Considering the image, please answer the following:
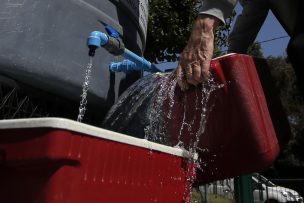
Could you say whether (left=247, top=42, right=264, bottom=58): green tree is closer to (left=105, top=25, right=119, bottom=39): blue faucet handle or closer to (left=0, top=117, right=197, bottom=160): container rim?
(left=105, top=25, right=119, bottom=39): blue faucet handle

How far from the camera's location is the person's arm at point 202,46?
67.1 inches

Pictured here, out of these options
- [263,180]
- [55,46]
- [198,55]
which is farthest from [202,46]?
[263,180]

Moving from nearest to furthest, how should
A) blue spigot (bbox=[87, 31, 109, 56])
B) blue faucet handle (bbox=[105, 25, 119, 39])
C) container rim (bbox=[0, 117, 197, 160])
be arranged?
container rim (bbox=[0, 117, 197, 160]) < blue spigot (bbox=[87, 31, 109, 56]) < blue faucet handle (bbox=[105, 25, 119, 39])

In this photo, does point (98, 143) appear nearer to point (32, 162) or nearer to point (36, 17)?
point (32, 162)

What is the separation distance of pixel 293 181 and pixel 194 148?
24.2ft

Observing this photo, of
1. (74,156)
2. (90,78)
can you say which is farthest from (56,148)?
(90,78)

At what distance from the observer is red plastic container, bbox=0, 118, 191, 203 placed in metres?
1.07

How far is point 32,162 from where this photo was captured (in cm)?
108

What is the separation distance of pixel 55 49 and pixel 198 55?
49 cm

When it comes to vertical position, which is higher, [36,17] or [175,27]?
[175,27]

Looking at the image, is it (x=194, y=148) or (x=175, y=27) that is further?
(x=175, y=27)

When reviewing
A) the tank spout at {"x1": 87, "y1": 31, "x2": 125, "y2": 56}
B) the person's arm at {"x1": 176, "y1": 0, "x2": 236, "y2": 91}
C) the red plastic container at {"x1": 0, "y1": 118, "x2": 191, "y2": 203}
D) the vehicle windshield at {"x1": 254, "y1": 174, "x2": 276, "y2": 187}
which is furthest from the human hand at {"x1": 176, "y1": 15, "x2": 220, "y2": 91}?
the vehicle windshield at {"x1": 254, "y1": 174, "x2": 276, "y2": 187}

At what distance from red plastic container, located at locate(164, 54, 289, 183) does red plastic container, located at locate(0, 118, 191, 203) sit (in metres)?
0.45

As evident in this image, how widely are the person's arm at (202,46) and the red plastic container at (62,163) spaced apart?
49cm
